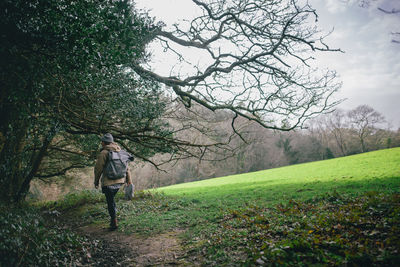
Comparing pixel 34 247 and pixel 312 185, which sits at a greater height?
pixel 34 247

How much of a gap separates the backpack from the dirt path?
5.26 feet

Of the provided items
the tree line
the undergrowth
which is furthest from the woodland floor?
the tree line

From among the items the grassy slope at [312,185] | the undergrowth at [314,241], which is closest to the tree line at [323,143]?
the grassy slope at [312,185]

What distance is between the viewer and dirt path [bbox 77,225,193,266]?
165 inches

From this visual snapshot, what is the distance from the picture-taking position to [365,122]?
44156 millimetres

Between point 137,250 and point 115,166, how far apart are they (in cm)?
226

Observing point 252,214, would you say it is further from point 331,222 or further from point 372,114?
point 372,114

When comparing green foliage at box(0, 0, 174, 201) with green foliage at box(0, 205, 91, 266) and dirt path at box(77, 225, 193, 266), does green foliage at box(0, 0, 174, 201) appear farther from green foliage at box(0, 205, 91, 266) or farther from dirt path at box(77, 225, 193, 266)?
dirt path at box(77, 225, 193, 266)

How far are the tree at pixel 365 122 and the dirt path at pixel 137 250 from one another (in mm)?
48307

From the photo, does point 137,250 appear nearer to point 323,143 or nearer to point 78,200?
point 78,200

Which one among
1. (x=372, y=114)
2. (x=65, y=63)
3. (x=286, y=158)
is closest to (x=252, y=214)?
(x=65, y=63)

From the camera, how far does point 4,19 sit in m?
3.81

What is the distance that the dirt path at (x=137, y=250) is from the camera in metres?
4.18

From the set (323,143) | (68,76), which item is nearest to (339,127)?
(323,143)
